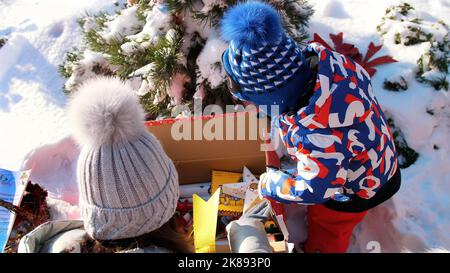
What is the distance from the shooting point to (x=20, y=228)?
5.73 ft

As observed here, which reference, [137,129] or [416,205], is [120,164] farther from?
[416,205]

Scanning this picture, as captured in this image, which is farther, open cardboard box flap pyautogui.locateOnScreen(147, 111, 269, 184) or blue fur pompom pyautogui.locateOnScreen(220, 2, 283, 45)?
open cardboard box flap pyautogui.locateOnScreen(147, 111, 269, 184)

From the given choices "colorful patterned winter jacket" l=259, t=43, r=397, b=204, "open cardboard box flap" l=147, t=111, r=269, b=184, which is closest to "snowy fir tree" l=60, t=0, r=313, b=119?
"open cardboard box flap" l=147, t=111, r=269, b=184

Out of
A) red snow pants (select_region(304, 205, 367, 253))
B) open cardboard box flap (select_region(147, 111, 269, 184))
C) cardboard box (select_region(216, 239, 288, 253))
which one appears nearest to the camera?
cardboard box (select_region(216, 239, 288, 253))

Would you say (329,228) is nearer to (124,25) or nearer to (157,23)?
(157,23)

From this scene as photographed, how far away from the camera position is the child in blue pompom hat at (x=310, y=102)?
1.35m

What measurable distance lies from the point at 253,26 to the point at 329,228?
1.06 metres

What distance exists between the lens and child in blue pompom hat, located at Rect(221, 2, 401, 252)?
4.44ft

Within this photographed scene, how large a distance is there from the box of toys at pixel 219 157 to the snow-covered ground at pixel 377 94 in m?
0.61

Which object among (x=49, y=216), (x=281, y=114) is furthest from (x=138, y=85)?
(x=281, y=114)

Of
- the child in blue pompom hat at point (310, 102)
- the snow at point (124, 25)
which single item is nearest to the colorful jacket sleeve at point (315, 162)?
the child in blue pompom hat at point (310, 102)

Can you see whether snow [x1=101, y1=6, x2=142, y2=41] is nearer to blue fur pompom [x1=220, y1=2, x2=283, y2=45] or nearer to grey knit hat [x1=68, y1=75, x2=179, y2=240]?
blue fur pompom [x1=220, y1=2, x2=283, y2=45]

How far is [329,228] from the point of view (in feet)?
5.97
